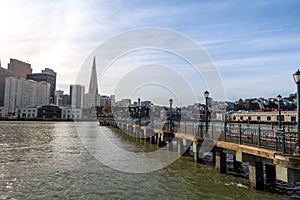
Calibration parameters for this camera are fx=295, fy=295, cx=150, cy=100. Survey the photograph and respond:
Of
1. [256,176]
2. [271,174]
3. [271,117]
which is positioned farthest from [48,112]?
[256,176]

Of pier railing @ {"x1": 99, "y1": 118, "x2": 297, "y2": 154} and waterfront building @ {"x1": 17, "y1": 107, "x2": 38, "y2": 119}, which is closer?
pier railing @ {"x1": 99, "y1": 118, "x2": 297, "y2": 154}

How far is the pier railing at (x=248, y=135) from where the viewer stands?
485 inches

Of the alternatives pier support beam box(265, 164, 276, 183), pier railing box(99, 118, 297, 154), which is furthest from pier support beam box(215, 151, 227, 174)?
pier support beam box(265, 164, 276, 183)

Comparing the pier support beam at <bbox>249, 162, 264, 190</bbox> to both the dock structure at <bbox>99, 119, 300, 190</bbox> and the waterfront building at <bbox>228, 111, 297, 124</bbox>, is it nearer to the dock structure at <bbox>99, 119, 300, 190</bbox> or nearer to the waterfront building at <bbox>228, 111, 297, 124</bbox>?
the dock structure at <bbox>99, 119, 300, 190</bbox>

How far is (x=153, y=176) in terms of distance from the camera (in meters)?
18.2

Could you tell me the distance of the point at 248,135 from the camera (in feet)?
54.9

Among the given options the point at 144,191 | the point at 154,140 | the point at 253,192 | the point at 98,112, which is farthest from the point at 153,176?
the point at 98,112

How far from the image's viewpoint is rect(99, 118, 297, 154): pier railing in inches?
485

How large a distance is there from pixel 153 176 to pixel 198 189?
155 inches

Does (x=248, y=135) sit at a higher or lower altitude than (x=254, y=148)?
higher

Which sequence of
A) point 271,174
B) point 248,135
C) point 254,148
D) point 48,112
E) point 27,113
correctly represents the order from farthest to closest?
1. point 27,113
2. point 48,112
3. point 271,174
4. point 248,135
5. point 254,148

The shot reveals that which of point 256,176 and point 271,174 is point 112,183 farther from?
point 271,174

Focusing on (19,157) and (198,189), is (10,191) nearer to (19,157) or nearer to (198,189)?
(198,189)

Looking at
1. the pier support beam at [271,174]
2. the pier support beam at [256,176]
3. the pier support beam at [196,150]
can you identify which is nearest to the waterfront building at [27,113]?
the pier support beam at [196,150]
